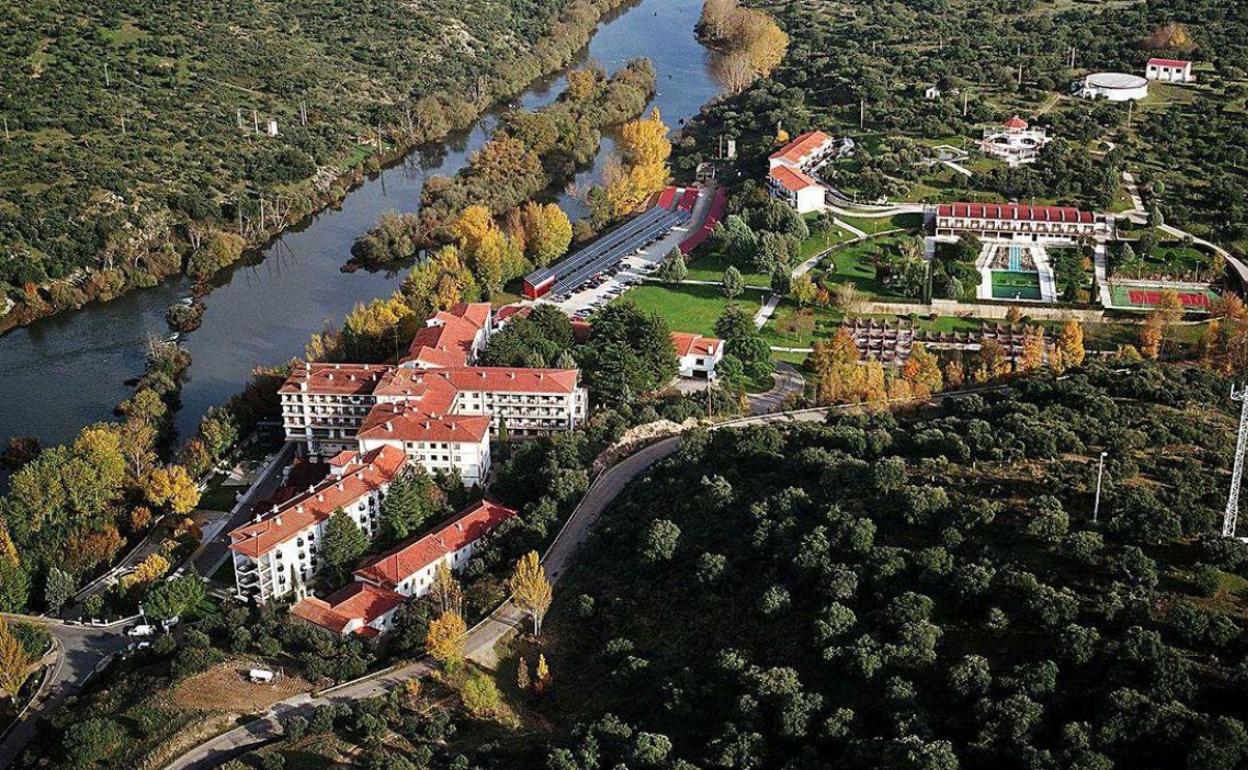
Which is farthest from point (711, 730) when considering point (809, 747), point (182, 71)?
point (182, 71)

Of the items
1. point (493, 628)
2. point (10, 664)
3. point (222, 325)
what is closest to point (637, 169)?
point (222, 325)

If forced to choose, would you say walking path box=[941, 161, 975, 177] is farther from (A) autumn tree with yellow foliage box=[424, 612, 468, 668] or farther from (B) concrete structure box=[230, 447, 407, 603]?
(A) autumn tree with yellow foliage box=[424, 612, 468, 668]

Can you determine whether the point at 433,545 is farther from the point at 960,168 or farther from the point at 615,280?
the point at 960,168

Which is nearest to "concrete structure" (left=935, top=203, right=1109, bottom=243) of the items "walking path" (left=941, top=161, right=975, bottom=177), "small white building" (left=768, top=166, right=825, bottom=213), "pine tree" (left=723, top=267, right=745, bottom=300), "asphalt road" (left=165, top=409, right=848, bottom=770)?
"walking path" (left=941, top=161, right=975, bottom=177)

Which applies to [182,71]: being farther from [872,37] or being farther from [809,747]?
[809,747]

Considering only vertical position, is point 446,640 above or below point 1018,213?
below

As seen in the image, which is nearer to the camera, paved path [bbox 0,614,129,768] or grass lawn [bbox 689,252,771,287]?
paved path [bbox 0,614,129,768]

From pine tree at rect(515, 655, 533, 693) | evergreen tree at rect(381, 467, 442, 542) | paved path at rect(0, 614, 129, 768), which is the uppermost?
evergreen tree at rect(381, 467, 442, 542)
